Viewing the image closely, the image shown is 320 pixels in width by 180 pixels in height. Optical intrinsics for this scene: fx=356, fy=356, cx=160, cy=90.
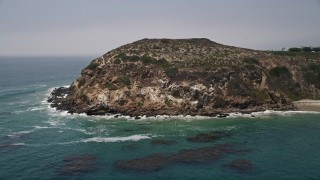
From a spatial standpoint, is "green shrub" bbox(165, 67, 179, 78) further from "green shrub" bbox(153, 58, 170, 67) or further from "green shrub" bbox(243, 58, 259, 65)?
"green shrub" bbox(243, 58, 259, 65)

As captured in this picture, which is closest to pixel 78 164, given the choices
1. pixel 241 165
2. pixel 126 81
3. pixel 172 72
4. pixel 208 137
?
pixel 241 165

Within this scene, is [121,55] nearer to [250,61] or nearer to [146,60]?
[146,60]

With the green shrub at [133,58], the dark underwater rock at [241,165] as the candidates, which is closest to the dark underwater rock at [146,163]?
the dark underwater rock at [241,165]

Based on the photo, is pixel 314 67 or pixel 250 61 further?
pixel 314 67

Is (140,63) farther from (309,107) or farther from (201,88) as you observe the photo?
(309,107)

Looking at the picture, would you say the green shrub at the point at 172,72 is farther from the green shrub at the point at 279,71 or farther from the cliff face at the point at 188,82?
the green shrub at the point at 279,71

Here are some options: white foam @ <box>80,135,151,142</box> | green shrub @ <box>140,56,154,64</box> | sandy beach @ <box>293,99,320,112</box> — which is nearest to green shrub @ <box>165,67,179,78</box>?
green shrub @ <box>140,56,154,64</box>
